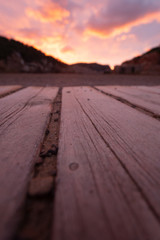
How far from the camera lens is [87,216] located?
297 millimetres

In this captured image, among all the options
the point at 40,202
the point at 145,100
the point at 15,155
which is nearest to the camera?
the point at 40,202

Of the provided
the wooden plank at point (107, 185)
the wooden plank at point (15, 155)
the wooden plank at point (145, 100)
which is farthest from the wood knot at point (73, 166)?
the wooden plank at point (145, 100)

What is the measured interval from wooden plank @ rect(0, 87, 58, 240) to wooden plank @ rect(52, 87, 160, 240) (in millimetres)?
98

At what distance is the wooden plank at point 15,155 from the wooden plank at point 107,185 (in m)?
0.10

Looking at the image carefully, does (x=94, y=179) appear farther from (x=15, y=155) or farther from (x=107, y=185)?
(x=15, y=155)

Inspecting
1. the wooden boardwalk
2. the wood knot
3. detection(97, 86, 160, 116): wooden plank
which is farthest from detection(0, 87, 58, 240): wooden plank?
detection(97, 86, 160, 116): wooden plank

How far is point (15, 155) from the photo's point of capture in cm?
50

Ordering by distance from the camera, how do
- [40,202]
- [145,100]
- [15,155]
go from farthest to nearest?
[145,100] → [15,155] → [40,202]

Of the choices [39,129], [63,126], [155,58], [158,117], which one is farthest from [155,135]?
[155,58]

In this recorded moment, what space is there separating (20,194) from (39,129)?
39 centimetres

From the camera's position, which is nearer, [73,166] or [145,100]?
[73,166]

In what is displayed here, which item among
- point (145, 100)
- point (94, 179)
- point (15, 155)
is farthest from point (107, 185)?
point (145, 100)

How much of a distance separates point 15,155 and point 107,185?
0.34 metres

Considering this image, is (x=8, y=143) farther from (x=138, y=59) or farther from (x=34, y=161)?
(x=138, y=59)
